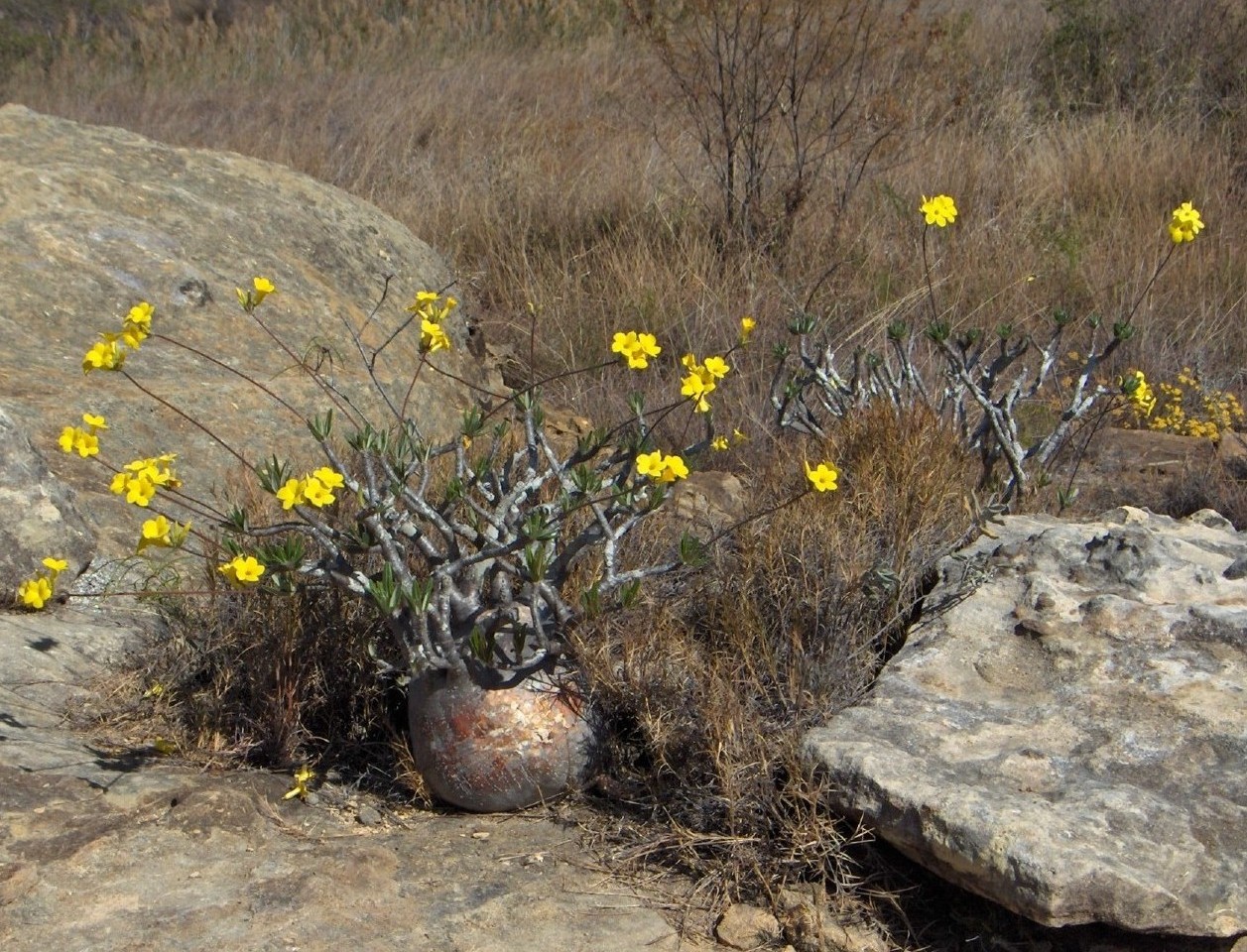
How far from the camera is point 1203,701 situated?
2.47 m

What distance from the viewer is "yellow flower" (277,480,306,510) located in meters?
2.23

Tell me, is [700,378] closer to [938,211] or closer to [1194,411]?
[938,211]

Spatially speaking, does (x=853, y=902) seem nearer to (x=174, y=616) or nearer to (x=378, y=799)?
(x=378, y=799)

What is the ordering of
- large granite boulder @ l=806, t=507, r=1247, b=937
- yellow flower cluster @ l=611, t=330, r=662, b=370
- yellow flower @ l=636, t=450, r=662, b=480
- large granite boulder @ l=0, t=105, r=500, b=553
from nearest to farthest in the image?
large granite boulder @ l=806, t=507, r=1247, b=937 → yellow flower @ l=636, t=450, r=662, b=480 → yellow flower cluster @ l=611, t=330, r=662, b=370 → large granite boulder @ l=0, t=105, r=500, b=553

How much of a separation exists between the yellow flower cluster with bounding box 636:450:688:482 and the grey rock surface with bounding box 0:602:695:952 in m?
0.70

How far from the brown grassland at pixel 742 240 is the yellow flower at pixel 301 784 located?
0.36 feet

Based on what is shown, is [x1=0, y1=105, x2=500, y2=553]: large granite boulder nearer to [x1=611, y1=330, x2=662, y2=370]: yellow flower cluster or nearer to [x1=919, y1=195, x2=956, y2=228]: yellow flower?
[x1=611, y1=330, x2=662, y2=370]: yellow flower cluster

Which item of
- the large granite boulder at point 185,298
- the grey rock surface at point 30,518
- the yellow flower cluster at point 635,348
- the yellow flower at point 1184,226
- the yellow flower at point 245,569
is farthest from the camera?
the large granite boulder at point 185,298

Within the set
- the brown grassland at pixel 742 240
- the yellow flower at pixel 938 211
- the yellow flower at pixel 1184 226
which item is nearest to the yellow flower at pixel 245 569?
the brown grassland at pixel 742 240

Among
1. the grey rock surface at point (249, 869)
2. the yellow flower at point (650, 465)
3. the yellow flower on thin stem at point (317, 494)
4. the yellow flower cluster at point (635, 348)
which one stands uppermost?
the yellow flower cluster at point (635, 348)

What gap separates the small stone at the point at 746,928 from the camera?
225 centimetres

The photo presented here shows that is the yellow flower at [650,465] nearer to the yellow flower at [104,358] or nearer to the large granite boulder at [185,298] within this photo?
the yellow flower at [104,358]

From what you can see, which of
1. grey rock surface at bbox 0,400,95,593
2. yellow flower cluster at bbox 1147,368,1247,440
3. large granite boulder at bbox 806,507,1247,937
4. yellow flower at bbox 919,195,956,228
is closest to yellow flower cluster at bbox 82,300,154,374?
grey rock surface at bbox 0,400,95,593

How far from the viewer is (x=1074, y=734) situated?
7.98 feet
